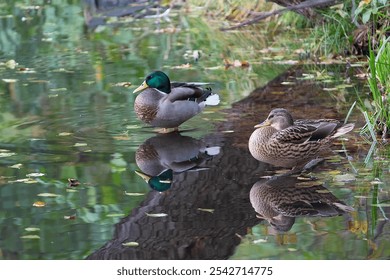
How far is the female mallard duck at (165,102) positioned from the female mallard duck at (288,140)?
1606 millimetres

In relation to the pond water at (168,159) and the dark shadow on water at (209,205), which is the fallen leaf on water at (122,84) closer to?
the pond water at (168,159)

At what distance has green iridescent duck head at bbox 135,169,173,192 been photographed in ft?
25.2

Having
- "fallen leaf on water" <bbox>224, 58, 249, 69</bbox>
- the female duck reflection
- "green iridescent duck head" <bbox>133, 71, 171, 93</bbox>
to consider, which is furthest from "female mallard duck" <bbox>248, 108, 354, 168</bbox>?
"fallen leaf on water" <bbox>224, 58, 249, 69</bbox>

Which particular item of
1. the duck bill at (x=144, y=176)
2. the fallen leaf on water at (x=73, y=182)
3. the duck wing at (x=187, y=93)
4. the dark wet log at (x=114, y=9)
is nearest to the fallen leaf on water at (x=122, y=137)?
the duck wing at (x=187, y=93)

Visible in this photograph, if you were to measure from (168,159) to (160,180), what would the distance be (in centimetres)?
69

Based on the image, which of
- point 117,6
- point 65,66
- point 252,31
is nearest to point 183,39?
point 252,31

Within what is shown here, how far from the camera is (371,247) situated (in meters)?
6.18

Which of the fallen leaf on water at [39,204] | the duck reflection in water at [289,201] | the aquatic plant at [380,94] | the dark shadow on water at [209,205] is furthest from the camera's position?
the aquatic plant at [380,94]

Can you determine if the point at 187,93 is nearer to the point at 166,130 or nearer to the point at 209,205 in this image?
the point at 166,130

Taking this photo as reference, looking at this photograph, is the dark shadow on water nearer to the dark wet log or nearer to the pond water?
the pond water

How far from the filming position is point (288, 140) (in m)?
7.87

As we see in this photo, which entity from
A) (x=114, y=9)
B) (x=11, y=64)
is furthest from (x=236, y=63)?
(x=114, y=9)

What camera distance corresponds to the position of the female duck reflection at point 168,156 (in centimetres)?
801

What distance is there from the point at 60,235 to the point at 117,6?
15.1 metres
